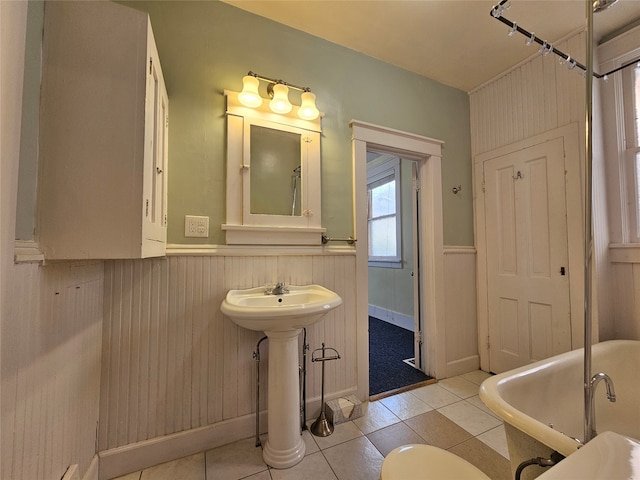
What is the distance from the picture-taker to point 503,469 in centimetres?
134

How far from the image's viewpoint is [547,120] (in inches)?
80.4

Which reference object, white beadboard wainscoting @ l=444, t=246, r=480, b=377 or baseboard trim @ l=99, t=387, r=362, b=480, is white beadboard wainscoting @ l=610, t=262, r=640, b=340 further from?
baseboard trim @ l=99, t=387, r=362, b=480

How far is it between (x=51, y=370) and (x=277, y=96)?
171 centimetres

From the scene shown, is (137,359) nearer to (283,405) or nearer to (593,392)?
(283,405)

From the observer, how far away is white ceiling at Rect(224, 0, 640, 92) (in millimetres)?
1683

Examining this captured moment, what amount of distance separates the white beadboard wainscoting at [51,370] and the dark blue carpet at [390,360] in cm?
177

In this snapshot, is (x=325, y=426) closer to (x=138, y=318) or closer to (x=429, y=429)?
(x=429, y=429)

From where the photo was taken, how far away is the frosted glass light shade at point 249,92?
159cm

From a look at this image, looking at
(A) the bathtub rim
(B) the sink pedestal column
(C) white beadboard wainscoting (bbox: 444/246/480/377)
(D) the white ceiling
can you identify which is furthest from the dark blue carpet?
(D) the white ceiling

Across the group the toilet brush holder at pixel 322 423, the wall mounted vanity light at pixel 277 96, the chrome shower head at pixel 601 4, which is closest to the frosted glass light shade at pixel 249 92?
the wall mounted vanity light at pixel 277 96

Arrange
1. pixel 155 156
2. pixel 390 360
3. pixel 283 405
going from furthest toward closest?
pixel 390 360, pixel 283 405, pixel 155 156

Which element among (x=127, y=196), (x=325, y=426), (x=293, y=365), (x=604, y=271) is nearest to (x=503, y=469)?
(x=325, y=426)

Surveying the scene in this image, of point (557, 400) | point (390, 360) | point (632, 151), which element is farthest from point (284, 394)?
point (632, 151)

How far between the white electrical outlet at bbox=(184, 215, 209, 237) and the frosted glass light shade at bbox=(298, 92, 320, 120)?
3.12 feet
